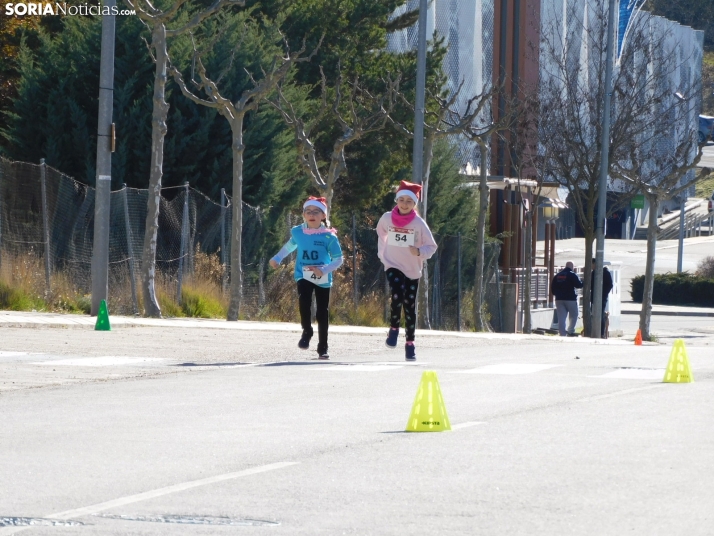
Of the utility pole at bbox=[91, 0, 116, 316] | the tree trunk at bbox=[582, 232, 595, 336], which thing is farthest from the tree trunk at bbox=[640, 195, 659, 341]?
the utility pole at bbox=[91, 0, 116, 316]

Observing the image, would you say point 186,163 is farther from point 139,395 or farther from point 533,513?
point 533,513

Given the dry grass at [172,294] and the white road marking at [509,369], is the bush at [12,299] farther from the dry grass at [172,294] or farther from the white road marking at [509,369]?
the white road marking at [509,369]

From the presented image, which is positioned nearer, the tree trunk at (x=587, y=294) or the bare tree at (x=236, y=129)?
the bare tree at (x=236, y=129)

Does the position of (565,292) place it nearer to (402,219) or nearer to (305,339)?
(305,339)

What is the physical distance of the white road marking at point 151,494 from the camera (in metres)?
5.93

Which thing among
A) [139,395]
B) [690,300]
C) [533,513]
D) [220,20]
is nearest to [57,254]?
[220,20]

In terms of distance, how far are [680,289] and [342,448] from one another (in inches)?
2000

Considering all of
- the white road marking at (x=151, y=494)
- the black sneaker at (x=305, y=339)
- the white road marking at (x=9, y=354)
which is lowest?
the white road marking at (x=151, y=494)

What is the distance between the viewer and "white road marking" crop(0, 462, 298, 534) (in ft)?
19.4

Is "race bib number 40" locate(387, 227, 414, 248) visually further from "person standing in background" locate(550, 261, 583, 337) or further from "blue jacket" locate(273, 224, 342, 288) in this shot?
"person standing in background" locate(550, 261, 583, 337)

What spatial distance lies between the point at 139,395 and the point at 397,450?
359 cm

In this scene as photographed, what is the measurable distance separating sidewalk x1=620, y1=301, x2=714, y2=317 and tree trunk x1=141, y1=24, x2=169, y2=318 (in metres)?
31.9
